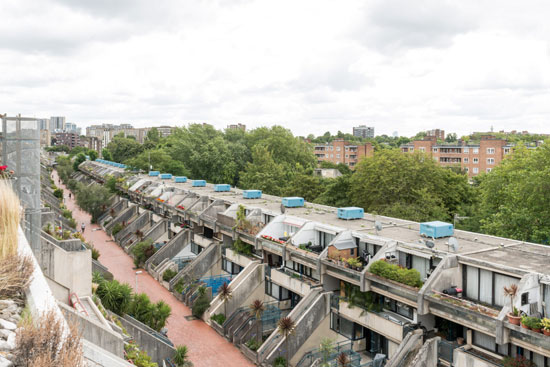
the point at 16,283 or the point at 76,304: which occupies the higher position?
the point at 16,283

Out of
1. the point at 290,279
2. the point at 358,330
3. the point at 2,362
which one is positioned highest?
the point at 2,362

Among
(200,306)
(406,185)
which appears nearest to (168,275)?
(200,306)

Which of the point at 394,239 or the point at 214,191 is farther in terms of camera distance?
the point at 214,191

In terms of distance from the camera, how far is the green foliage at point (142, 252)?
4341cm

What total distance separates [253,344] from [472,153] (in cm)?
7798

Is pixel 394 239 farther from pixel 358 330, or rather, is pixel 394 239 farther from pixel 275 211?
pixel 275 211

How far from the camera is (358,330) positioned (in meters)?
25.5

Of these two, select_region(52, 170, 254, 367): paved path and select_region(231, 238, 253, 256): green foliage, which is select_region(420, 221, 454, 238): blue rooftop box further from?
select_region(231, 238, 253, 256): green foliage

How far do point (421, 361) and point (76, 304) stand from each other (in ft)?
48.1

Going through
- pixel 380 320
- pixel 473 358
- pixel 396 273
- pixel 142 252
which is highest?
pixel 396 273

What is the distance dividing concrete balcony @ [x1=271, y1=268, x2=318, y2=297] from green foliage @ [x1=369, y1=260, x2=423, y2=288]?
5725mm

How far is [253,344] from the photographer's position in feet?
88.8

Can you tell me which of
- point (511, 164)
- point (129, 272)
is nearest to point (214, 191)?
point (129, 272)

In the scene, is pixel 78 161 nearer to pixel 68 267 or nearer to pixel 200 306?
pixel 200 306
